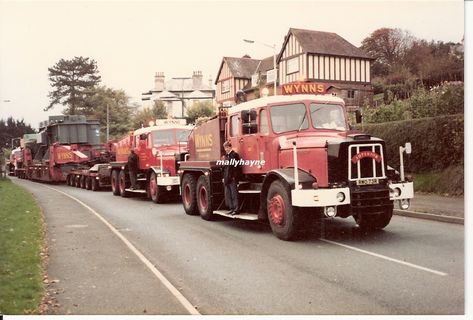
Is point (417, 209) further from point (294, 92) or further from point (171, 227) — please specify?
point (171, 227)

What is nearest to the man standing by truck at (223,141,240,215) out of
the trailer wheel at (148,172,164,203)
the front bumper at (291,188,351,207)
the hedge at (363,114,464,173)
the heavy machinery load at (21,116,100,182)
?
the front bumper at (291,188,351,207)

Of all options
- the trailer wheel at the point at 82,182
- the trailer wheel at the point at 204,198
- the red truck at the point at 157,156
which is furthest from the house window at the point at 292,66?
the trailer wheel at the point at 82,182

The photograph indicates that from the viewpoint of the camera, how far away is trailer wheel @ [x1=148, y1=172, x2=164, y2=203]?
56.2ft

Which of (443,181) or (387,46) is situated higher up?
(387,46)

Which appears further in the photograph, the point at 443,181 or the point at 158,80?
the point at 443,181

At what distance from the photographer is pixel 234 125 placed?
1170 centimetres

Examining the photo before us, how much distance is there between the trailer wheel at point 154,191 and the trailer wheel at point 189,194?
3065 mm

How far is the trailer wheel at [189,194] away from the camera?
13.5m

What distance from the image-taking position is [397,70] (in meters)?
Result: 9.74

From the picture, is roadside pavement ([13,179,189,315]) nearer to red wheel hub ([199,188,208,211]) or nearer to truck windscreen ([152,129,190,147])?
red wheel hub ([199,188,208,211])

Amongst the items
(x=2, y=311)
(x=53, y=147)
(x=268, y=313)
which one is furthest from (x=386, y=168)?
(x=53, y=147)

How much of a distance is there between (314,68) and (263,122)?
6.26ft

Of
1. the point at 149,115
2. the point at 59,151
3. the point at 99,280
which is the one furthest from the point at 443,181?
the point at 59,151

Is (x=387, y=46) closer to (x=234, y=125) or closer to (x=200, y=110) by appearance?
(x=234, y=125)
